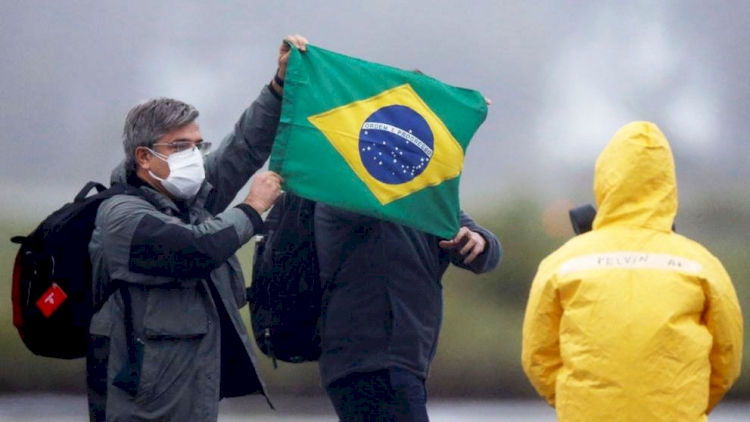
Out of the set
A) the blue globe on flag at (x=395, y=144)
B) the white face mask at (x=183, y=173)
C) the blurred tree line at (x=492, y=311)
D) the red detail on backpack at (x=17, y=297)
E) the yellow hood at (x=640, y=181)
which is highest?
the yellow hood at (x=640, y=181)

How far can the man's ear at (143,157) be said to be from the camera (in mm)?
4402

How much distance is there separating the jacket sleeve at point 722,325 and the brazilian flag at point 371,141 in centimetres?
95

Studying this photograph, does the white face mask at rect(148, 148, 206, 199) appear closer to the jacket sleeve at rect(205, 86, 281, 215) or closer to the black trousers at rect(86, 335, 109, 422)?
the jacket sleeve at rect(205, 86, 281, 215)

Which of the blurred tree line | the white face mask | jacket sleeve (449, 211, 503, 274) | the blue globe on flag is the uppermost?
the blue globe on flag

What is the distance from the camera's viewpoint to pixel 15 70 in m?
6.48

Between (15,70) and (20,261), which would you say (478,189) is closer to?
(15,70)

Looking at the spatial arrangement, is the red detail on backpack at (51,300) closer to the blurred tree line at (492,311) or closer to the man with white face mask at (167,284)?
the man with white face mask at (167,284)

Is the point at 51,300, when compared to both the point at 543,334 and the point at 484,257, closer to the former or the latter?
the point at 484,257

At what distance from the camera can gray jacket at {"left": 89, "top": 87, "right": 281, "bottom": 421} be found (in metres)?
4.20

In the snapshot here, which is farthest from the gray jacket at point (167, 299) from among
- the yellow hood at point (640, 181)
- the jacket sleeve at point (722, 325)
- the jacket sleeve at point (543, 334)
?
the jacket sleeve at point (722, 325)

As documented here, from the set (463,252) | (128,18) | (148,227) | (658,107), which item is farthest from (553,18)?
(148,227)

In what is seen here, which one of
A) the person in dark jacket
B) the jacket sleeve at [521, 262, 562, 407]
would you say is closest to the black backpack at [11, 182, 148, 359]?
the person in dark jacket

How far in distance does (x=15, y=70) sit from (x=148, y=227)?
2.49 meters

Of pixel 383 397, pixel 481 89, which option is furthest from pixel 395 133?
pixel 481 89
